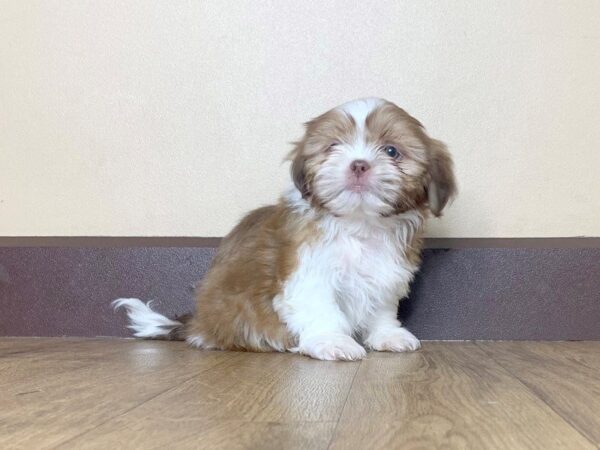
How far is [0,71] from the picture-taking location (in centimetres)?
274

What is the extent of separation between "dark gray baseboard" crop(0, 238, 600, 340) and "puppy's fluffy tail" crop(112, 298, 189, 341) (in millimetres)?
114

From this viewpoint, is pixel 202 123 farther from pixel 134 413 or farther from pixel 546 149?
pixel 134 413

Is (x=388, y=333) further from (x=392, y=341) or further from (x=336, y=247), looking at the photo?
(x=336, y=247)

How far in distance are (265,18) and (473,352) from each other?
1.33 m

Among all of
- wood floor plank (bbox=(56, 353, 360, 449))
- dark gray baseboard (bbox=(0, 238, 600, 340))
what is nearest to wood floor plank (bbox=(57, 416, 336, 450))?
wood floor plank (bbox=(56, 353, 360, 449))

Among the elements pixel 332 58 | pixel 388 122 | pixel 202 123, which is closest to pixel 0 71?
pixel 202 123

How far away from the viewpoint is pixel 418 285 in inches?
99.3

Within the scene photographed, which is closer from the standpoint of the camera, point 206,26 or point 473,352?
point 473,352

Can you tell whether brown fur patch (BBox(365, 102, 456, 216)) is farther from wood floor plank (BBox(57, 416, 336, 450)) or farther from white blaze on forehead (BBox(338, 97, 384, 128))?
wood floor plank (BBox(57, 416, 336, 450))

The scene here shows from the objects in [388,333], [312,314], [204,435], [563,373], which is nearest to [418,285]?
[388,333]

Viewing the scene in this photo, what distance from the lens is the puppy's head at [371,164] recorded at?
6.61 ft

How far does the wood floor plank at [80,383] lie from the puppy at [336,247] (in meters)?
0.19

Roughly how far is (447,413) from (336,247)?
963mm

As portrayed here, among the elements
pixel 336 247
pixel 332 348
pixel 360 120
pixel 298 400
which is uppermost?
pixel 360 120
